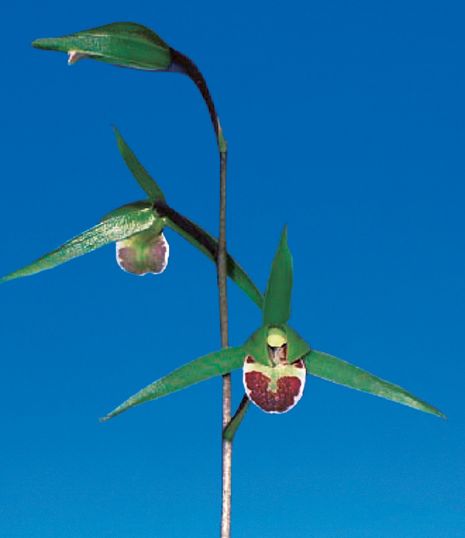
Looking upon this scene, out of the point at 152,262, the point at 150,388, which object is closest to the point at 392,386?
the point at 150,388

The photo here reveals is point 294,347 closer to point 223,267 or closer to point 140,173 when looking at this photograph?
point 223,267

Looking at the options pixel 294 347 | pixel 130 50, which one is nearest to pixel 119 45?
pixel 130 50

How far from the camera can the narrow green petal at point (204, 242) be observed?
246cm

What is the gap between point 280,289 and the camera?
2.23 metres

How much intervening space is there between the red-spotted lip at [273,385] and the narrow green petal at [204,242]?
253 millimetres

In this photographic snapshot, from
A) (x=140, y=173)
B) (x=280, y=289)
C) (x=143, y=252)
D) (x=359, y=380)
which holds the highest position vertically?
(x=140, y=173)

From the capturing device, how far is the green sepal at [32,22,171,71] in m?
2.29

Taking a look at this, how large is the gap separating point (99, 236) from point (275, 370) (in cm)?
48

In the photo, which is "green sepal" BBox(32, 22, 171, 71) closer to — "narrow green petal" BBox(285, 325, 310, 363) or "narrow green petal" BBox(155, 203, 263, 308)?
"narrow green petal" BBox(155, 203, 263, 308)

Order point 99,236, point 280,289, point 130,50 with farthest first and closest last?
1. point 99,236
2. point 130,50
3. point 280,289

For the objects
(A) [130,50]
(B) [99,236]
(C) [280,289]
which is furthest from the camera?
(B) [99,236]

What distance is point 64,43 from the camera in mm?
2285

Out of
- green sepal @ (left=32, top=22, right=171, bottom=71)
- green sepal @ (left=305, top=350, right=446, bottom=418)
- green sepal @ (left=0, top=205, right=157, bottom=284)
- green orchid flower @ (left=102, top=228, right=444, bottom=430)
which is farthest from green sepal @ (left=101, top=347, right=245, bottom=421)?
green sepal @ (left=32, top=22, right=171, bottom=71)

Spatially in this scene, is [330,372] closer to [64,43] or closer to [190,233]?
[190,233]
